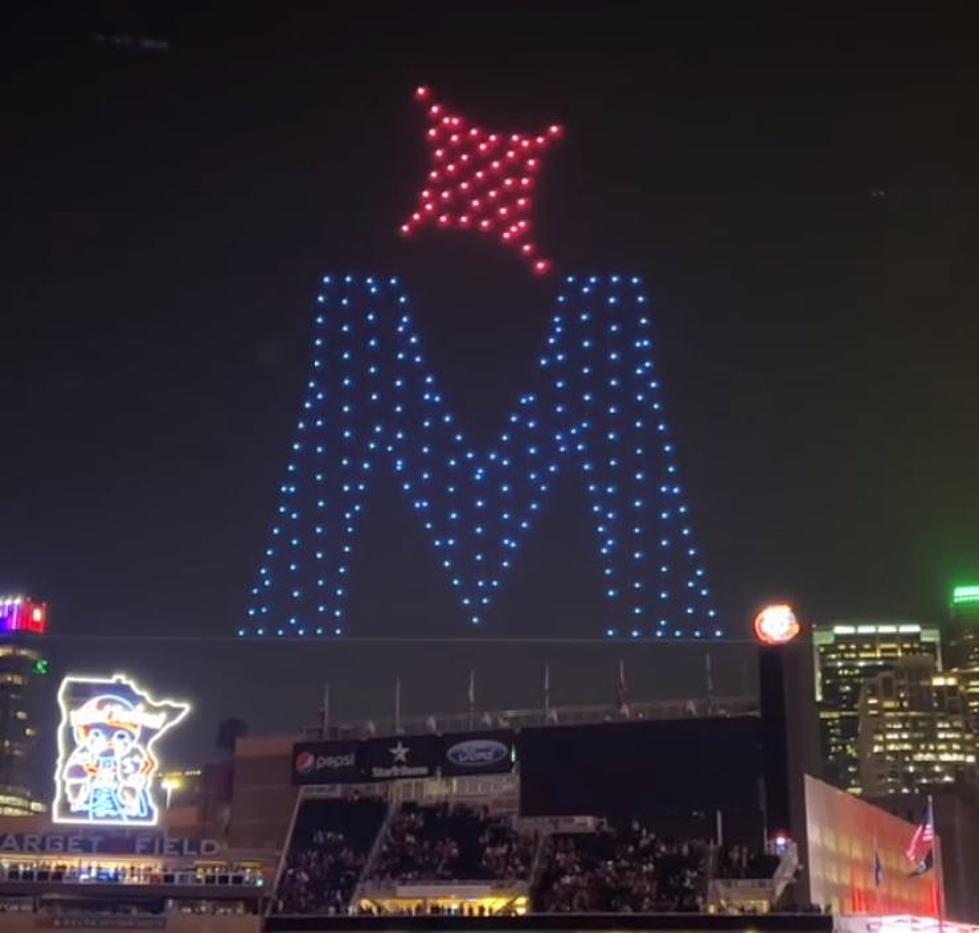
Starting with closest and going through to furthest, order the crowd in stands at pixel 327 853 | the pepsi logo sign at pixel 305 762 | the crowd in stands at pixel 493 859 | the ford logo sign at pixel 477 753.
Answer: the crowd in stands at pixel 493 859
the crowd in stands at pixel 327 853
the ford logo sign at pixel 477 753
the pepsi logo sign at pixel 305 762

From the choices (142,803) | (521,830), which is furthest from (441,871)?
(142,803)

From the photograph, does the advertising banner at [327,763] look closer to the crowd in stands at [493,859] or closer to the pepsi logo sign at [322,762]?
the pepsi logo sign at [322,762]

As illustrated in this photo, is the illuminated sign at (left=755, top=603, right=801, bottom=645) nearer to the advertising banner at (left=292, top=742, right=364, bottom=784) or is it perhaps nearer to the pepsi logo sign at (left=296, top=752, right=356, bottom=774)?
the advertising banner at (left=292, top=742, right=364, bottom=784)

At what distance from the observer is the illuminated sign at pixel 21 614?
101125 mm

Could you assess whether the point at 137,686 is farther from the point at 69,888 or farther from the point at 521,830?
the point at 521,830

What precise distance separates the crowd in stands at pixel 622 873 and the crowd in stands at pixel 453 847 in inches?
60.7

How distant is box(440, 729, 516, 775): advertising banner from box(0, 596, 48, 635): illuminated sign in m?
46.8

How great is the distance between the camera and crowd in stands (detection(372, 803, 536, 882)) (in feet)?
186

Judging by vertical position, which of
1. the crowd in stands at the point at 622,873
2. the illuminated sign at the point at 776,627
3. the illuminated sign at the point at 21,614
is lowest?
the crowd in stands at the point at 622,873

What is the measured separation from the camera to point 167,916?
5278 centimetres

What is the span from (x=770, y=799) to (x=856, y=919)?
495 cm

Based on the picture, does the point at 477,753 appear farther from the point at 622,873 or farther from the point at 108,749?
the point at 108,749

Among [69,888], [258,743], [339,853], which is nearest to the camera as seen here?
[69,888]

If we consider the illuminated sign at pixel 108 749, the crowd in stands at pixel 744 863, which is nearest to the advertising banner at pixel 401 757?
the illuminated sign at pixel 108 749
